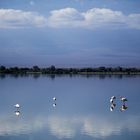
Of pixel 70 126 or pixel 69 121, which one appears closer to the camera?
pixel 70 126

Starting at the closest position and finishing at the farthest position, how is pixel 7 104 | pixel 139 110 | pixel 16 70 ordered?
pixel 139 110, pixel 7 104, pixel 16 70

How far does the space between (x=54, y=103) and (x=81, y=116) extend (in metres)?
4.59

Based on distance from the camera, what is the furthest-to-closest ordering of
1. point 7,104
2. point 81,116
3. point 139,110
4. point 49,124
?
point 7,104
point 139,110
point 81,116
point 49,124

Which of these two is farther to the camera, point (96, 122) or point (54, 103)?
point (54, 103)

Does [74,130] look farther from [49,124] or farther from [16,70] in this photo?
[16,70]

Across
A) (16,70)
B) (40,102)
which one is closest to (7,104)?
(40,102)

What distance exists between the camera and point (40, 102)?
19969 millimetres

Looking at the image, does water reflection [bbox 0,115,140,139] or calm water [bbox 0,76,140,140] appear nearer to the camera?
calm water [bbox 0,76,140,140]

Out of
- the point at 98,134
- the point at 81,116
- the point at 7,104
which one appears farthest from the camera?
the point at 7,104

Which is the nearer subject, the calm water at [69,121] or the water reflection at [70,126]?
the calm water at [69,121]

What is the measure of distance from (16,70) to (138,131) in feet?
192

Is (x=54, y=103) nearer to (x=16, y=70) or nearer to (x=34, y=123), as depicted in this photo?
(x=34, y=123)

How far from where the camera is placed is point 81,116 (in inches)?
599

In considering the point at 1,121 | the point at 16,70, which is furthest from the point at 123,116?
the point at 16,70
